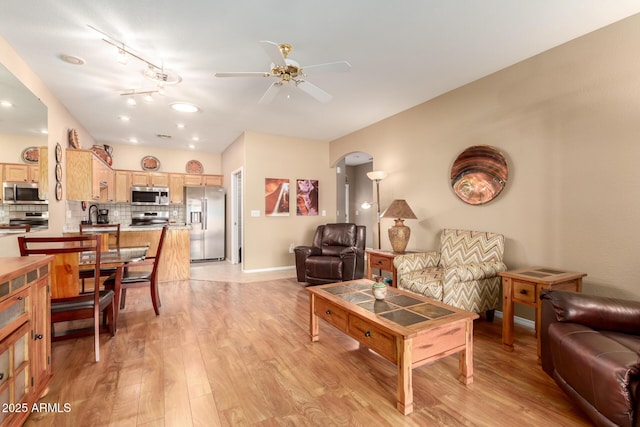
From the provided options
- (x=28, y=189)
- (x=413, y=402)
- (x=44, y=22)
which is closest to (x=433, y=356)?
(x=413, y=402)

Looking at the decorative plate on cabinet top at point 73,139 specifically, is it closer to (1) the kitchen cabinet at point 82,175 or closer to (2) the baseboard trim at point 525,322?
(1) the kitchen cabinet at point 82,175

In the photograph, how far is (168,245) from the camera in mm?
4969

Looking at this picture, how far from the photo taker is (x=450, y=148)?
147 inches

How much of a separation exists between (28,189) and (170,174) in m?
4.67

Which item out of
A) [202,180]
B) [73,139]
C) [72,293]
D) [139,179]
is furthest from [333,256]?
[139,179]

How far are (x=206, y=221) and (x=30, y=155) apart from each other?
426 cm

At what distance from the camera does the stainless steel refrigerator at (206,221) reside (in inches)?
263

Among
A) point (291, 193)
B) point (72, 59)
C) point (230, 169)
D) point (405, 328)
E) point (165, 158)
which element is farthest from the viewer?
point (165, 158)

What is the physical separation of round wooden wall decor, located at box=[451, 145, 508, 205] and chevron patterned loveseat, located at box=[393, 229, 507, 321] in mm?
450

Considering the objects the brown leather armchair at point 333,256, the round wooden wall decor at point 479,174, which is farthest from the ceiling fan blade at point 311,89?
the brown leather armchair at point 333,256

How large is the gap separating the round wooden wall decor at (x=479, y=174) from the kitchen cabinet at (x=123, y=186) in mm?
6752

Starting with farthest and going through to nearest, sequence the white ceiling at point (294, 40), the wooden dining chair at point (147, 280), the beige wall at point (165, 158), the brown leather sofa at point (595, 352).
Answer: the beige wall at point (165, 158) < the wooden dining chair at point (147, 280) < the white ceiling at point (294, 40) < the brown leather sofa at point (595, 352)

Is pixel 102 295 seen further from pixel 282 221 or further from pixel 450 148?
pixel 450 148

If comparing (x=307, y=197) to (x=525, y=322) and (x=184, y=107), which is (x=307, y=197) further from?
(x=525, y=322)
